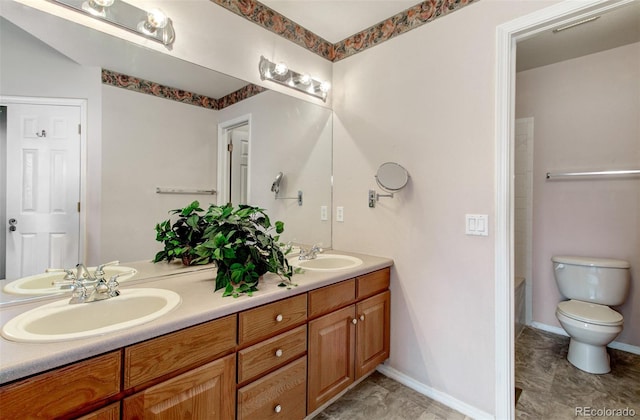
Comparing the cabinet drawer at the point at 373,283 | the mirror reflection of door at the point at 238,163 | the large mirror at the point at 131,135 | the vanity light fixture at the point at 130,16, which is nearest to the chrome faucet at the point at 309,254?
the large mirror at the point at 131,135

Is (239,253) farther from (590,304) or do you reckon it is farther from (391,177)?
(590,304)

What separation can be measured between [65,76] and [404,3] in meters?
1.85

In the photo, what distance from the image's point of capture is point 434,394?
1.74 meters

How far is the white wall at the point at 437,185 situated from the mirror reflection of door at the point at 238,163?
0.80 meters

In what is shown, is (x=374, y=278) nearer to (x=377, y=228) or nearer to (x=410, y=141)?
(x=377, y=228)

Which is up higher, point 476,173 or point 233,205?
point 476,173

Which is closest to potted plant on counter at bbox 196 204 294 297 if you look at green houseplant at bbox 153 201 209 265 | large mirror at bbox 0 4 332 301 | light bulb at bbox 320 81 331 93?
green houseplant at bbox 153 201 209 265

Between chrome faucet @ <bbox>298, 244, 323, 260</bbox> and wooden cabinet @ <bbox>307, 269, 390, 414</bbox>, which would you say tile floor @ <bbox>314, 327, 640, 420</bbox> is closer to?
wooden cabinet @ <bbox>307, 269, 390, 414</bbox>

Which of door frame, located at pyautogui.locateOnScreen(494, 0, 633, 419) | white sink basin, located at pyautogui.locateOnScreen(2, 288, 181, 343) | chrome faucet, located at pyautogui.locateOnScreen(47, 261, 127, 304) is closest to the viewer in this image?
white sink basin, located at pyautogui.locateOnScreen(2, 288, 181, 343)

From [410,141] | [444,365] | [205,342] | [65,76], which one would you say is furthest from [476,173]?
[65,76]

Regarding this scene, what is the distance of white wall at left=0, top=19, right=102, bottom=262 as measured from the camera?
1.08 meters

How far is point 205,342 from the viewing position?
3.36ft

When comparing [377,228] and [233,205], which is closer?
[233,205]

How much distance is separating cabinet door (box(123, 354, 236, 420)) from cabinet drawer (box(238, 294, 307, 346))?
0.11m
